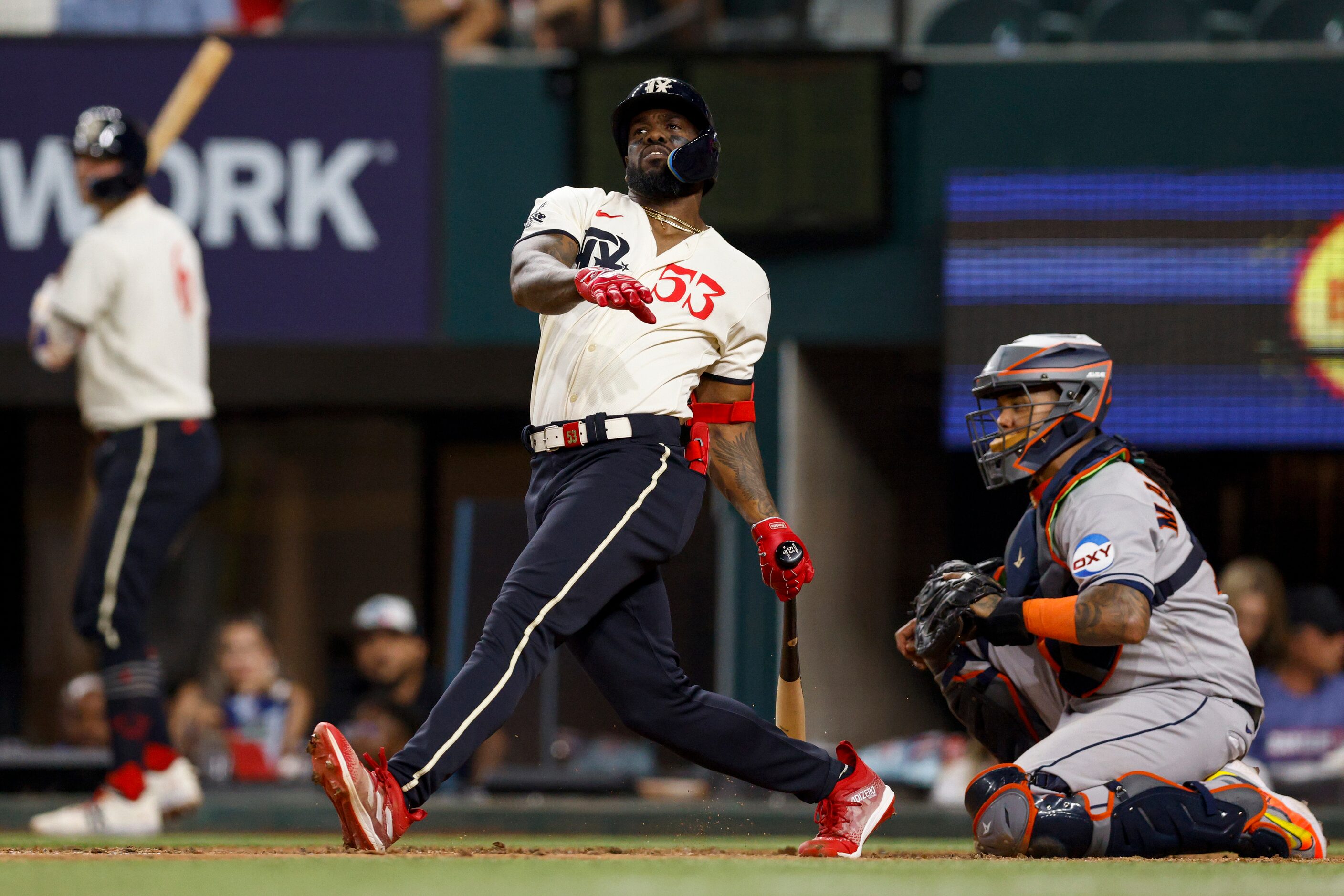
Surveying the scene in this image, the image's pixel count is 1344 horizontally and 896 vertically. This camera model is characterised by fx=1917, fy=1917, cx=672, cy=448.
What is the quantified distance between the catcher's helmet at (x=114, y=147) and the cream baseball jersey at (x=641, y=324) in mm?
2503

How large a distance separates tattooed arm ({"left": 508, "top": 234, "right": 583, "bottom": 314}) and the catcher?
129 cm

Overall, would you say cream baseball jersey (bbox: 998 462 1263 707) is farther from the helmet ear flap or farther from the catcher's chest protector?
the helmet ear flap

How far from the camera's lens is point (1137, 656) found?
194 inches

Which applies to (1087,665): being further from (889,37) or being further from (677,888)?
(889,37)

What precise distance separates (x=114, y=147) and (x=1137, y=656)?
12.8 feet

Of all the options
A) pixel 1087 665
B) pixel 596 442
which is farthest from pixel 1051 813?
pixel 596 442

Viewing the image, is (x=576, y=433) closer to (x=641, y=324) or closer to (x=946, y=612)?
(x=641, y=324)

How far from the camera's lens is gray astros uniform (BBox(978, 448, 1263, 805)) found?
4.78 m

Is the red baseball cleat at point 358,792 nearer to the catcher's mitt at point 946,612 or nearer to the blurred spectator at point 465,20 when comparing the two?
the catcher's mitt at point 946,612

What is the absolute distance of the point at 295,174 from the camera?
941 cm

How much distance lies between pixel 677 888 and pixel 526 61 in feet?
21.6

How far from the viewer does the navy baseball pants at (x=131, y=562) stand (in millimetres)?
6230

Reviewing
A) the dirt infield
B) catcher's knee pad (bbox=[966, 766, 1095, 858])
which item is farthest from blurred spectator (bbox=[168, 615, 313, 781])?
catcher's knee pad (bbox=[966, 766, 1095, 858])

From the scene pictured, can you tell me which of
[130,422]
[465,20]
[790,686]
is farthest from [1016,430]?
[465,20]
